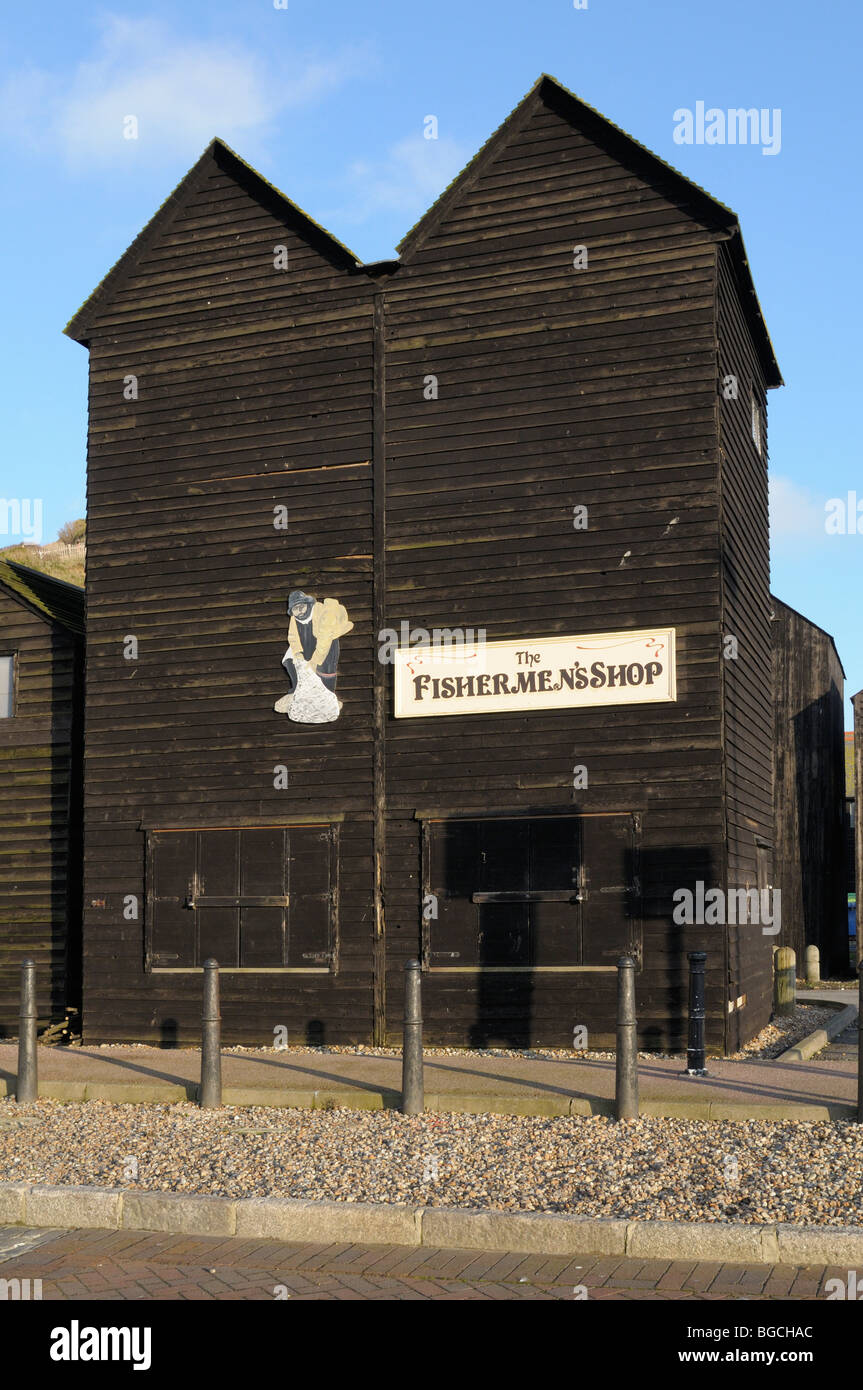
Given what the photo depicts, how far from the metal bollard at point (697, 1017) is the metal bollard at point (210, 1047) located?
11.7 ft

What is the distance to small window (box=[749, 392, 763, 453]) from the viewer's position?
15727 millimetres

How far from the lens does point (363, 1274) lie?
6316 mm

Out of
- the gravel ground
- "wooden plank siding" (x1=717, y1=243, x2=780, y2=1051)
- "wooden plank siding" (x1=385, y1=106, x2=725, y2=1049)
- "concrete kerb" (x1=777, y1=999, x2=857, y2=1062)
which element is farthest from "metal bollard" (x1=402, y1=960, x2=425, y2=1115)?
"wooden plank siding" (x1=717, y1=243, x2=780, y2=1051)

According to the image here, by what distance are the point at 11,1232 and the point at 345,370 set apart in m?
9.53

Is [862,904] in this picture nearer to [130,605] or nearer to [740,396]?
[740,396]

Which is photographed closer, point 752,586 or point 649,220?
point 649,220

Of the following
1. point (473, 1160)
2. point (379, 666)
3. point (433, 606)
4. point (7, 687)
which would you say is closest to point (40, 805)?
point (7, 687)

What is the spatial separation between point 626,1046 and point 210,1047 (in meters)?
3.11

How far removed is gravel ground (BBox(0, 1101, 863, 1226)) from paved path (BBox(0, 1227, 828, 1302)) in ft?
1.39

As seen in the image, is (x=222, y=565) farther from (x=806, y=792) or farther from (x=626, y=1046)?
(x=806, y=792)

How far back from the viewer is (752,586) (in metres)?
15.3

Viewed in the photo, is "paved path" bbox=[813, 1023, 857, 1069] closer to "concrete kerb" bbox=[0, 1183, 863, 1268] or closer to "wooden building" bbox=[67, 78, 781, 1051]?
"wooden building" bbox=[67, 78, 781, 1051]
